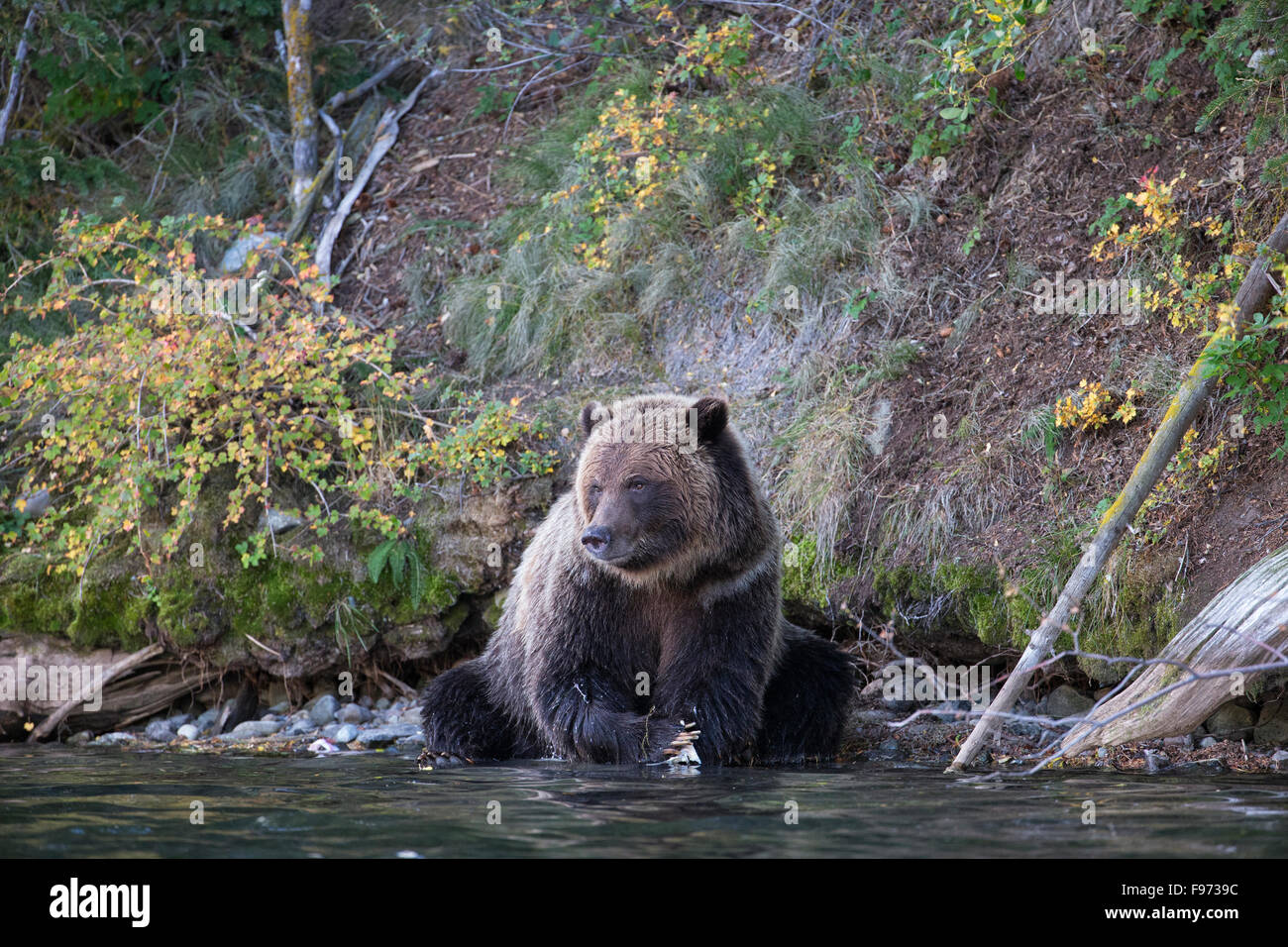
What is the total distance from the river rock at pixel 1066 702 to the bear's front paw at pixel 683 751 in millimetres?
2200

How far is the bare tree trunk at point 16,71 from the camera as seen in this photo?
10.7 meters

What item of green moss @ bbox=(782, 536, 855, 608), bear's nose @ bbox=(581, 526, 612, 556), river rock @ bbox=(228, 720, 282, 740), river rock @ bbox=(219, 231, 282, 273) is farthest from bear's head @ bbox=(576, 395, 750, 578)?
river rock @ bbox=(219, 231, 282, 273)

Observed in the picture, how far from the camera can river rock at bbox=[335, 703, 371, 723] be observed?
8539 millimetres

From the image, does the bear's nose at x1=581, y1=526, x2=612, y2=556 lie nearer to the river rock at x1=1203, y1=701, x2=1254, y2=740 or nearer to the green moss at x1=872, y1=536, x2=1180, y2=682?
the green moss at x1=872, y1=536, x2=1180, y2=682

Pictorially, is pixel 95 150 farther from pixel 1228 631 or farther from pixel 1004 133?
pixel 1228 631

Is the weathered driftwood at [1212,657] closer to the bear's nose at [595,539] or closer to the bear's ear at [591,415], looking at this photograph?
the bear's nose at [595,539]

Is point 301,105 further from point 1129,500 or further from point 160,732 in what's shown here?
point 1129,500

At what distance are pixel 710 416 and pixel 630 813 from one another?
244 centimetres

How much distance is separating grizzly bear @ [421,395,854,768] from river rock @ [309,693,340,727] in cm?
239

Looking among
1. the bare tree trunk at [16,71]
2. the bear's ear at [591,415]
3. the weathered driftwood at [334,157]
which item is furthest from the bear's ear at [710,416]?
the bare tree trunk at [16,71]

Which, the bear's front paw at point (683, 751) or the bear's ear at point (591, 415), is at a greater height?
the bear's ear at point (591, 415)

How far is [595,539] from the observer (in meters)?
5.93

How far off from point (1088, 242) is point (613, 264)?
3.65 metres
